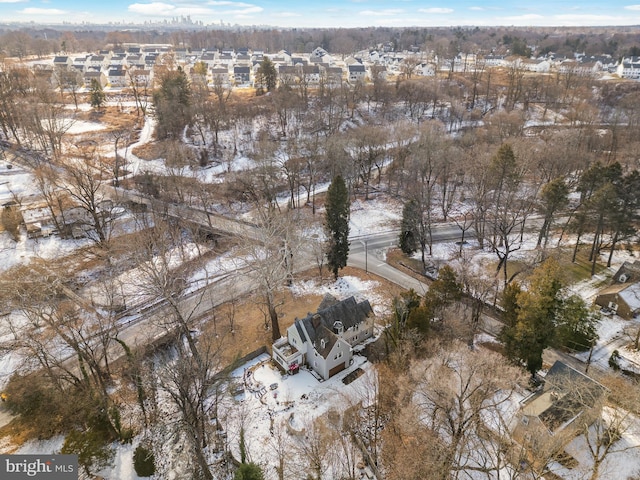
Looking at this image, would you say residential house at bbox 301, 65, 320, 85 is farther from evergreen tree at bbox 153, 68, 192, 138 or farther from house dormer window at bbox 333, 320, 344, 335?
house dormer window at bbox 333, 320, 344, 335

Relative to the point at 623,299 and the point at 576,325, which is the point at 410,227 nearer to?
the point at 576,325

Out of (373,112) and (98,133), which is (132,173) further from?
(373,112)

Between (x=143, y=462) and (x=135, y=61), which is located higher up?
(x=135, y=61)

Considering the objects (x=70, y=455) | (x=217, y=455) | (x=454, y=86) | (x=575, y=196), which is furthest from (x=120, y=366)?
(x=454, y=86)

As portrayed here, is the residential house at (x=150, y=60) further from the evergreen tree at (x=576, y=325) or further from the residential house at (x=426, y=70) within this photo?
the evergreen tree at (x=576, y=325)

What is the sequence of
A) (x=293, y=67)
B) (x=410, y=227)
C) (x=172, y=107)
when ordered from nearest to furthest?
(x=410, y=227), (x=172, y=107), (x=293, y=67)

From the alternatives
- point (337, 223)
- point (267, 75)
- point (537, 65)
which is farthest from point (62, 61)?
point (537, 65)

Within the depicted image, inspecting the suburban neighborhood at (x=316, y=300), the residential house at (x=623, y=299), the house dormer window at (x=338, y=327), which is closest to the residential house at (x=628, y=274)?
the suburban neighborhood at (x=316, y=300)
